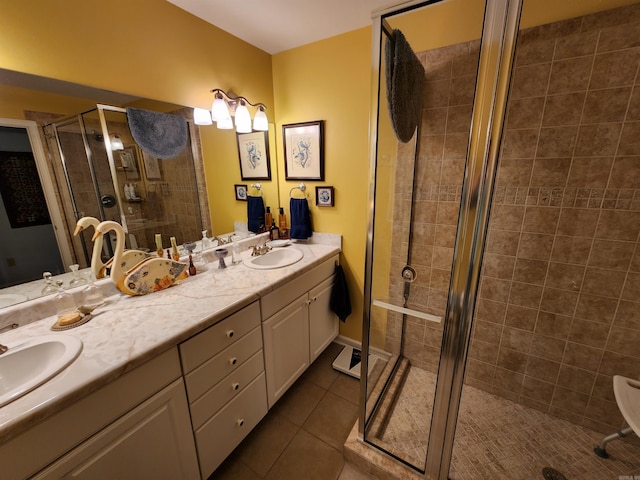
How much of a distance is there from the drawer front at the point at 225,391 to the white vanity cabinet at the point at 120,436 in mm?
49

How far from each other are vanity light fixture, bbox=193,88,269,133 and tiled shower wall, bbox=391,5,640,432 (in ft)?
3.78

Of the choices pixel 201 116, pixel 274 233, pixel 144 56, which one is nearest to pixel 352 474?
pixel 274 233

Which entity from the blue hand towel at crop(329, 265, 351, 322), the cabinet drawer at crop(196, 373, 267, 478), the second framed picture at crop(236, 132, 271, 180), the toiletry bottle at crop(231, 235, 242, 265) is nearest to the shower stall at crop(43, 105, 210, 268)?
the toiletry bottle at crop(231, 235, 242, 265)

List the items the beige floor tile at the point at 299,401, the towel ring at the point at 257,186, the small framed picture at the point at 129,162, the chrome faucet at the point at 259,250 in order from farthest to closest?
the towel ring at the point at 257,186 → the chrome faucet at the point at 259,250 → the beige floor tile at the point at 299,401 → the small framed picture at the point at 129,162

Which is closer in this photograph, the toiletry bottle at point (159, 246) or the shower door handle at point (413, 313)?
the shower door handle at point (413, 313)

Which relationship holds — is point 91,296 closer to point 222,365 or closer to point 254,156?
point 222,365

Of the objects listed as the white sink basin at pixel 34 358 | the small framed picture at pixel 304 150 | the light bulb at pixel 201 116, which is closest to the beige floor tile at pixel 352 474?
the white sink basin at pixel 34 358

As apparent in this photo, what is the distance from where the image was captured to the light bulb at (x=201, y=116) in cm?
162

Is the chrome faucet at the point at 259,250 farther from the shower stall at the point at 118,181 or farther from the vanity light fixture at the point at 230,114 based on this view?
the vanity light fixture at the point at 230,114

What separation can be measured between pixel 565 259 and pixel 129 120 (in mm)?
2348

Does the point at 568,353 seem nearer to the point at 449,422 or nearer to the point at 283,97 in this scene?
the point at 449,422

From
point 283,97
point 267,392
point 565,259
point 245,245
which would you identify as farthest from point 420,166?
point 267,392

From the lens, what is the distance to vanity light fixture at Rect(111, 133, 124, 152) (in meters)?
1.29

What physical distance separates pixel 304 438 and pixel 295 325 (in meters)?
0.60
